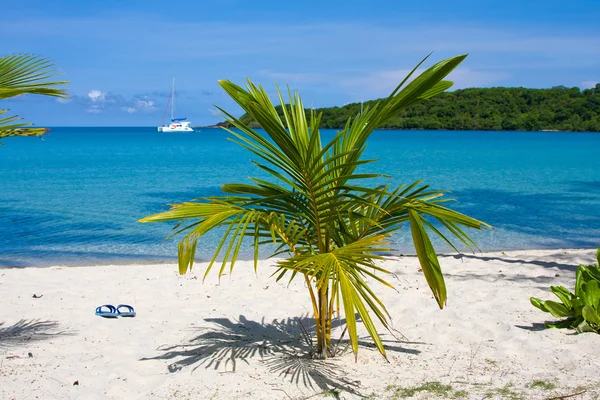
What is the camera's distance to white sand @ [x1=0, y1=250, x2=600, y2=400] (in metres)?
3.82

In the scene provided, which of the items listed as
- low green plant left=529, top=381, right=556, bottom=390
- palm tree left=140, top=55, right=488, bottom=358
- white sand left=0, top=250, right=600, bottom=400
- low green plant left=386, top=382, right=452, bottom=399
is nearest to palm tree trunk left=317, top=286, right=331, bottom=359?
palm tree left=140, top=55, right=488, bottom=358

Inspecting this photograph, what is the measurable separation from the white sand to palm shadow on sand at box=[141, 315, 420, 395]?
0.05ft

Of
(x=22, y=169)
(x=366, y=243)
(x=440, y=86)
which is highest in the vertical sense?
(x=440, y=86)

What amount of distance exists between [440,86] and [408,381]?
1.92m

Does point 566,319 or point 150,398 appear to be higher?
point 566,319

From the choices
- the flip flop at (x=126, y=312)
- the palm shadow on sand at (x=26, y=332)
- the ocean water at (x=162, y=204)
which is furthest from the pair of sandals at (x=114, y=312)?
the ocean water at (x=162, y=204)

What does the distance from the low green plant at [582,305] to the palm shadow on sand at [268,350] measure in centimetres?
119

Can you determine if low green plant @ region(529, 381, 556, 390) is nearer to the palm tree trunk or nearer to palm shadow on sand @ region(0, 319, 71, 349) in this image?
the palm tree trunk

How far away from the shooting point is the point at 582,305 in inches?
173

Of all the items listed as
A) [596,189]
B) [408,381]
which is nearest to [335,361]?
[408,381]

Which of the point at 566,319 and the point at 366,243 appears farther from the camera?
the point at 566,319

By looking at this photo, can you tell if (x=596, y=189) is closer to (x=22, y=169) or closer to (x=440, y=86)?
(x=440, y=86)

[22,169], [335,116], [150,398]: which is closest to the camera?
[150,398]

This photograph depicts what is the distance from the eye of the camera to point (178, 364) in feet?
Result: 14.2
